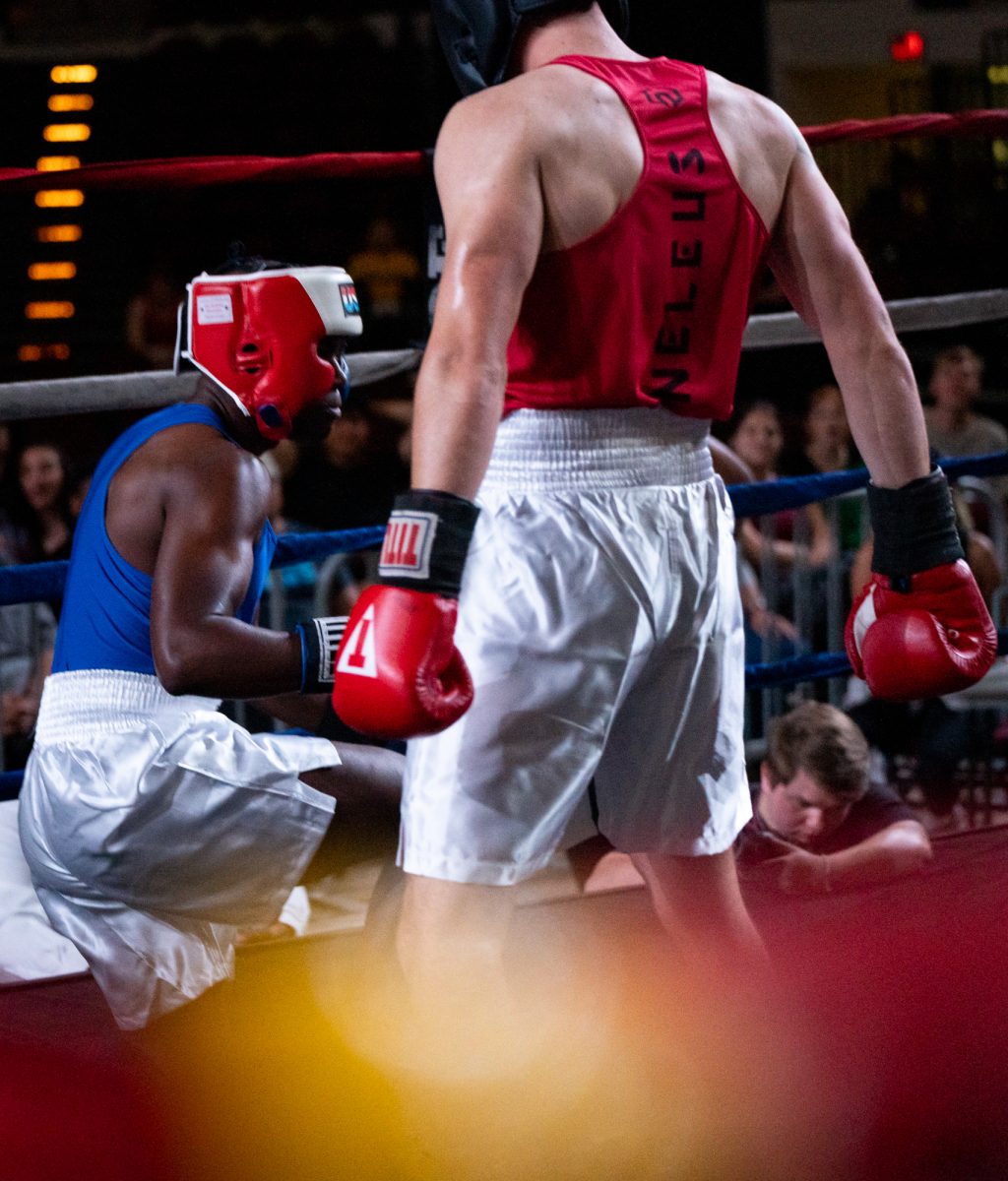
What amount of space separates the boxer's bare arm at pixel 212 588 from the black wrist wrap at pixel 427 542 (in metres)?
0.49

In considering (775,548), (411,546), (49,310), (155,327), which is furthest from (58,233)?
(411,546)

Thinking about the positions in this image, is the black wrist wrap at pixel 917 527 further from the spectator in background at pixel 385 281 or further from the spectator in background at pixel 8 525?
the spectator in background at pixel 385 281

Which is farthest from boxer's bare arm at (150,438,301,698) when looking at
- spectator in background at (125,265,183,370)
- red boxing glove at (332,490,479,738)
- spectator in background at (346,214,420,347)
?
spectator in background at (346,214,420,347)

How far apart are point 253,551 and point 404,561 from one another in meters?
0.66

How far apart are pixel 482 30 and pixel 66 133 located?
8.37m

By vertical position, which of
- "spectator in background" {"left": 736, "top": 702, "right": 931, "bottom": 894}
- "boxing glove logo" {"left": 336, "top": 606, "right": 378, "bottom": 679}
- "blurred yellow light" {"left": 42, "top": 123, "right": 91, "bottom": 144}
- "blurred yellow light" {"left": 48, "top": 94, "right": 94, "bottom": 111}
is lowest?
"spectator in background" {"left": 736, "top": 702, "right": 931, "bottom": 894}

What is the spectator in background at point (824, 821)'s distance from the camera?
2.58 m

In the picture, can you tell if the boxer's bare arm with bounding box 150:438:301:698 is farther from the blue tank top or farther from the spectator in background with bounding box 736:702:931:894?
the spectator in background with bounding box 736:702:931:894

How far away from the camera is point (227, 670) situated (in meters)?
1.88

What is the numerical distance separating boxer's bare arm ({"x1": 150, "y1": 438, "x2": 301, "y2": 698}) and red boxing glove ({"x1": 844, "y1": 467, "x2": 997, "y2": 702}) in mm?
720

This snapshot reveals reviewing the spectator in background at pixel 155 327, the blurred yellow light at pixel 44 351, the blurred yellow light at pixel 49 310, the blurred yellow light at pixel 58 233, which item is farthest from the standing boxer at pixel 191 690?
the blurred yellow light at pixel 58 233

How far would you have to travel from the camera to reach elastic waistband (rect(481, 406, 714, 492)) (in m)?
1.55

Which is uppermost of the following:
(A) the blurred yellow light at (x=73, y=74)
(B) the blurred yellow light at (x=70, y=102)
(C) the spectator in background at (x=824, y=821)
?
(A) the blurred yellow light at (x=73, y=74)

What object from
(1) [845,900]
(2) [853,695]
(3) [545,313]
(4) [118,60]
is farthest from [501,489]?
(4) [118,60]
